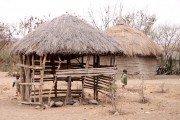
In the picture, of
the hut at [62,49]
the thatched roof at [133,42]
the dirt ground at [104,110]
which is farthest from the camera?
the thatched roof at [133,42]

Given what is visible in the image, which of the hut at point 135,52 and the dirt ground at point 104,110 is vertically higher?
the hut at point 135,52

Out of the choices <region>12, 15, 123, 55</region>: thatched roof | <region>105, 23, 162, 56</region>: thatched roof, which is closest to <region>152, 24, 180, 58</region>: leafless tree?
<region>105, 23, 162, 56</region>: thatched roof

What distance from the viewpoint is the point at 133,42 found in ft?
85.2

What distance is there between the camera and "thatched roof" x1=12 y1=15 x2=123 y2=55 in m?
13.4

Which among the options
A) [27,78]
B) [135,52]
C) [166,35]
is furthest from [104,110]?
[166,35]

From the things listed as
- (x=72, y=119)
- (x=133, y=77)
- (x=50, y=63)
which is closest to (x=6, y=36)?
(x=133, y=77)

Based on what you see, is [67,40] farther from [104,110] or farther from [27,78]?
[104,110]

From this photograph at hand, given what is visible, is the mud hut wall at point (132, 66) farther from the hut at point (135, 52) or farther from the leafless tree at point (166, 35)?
the leafless tree at point (166, 35)

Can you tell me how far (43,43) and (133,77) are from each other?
1348 centimetres

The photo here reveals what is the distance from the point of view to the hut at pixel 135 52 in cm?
2548

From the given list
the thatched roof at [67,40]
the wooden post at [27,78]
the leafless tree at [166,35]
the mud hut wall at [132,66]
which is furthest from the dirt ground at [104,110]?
the leafless tree at [166,35]

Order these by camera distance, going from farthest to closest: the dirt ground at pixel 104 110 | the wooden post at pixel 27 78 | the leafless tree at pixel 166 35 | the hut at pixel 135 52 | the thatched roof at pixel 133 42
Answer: the leafless tree at pixel 166 35
the hut at pixel 135 52
the thatched roof at pixel 133 42
the wooden post at pixel 27 78
the dirt ground at pixel 104 110

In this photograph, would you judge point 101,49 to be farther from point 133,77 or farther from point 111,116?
point 133,77

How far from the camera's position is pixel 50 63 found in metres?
15.9
